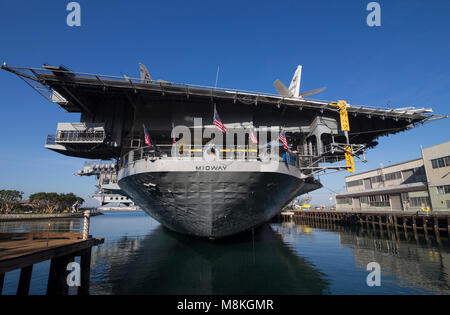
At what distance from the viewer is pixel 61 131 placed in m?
14.0

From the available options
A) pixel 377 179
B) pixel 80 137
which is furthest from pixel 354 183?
pixel 80 137

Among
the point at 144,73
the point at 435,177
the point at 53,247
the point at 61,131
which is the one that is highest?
the point at 144,73

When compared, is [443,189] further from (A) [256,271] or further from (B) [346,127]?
(A) [256,271]

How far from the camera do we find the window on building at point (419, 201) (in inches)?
1030

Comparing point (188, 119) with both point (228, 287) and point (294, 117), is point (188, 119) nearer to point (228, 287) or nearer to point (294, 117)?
point (294, 117)

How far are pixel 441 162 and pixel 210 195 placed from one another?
2945cm

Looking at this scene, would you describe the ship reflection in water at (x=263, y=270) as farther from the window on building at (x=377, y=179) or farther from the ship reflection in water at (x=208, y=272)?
the window on building at (x=377, y=179)

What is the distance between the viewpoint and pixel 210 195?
10047 mm

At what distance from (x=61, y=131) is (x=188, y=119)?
27.3 ft

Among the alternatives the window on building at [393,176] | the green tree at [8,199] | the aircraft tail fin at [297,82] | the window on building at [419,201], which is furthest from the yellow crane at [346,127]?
the green tree at [8,199]

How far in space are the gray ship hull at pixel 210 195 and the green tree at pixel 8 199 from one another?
58.4 meters

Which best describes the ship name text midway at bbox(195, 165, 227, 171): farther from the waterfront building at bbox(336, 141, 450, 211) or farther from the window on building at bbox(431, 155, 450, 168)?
the window on building at bbox(431, 155, 450, 168)

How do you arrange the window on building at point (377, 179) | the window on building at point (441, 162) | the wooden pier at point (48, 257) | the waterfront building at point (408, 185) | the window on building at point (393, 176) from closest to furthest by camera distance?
the wooden pier at point (48, 257) < the window on building at point (441, 162) < the waterfront building at point (408, 185) < the window on building at point (393, 176) < the window on building at point (377, 179)
